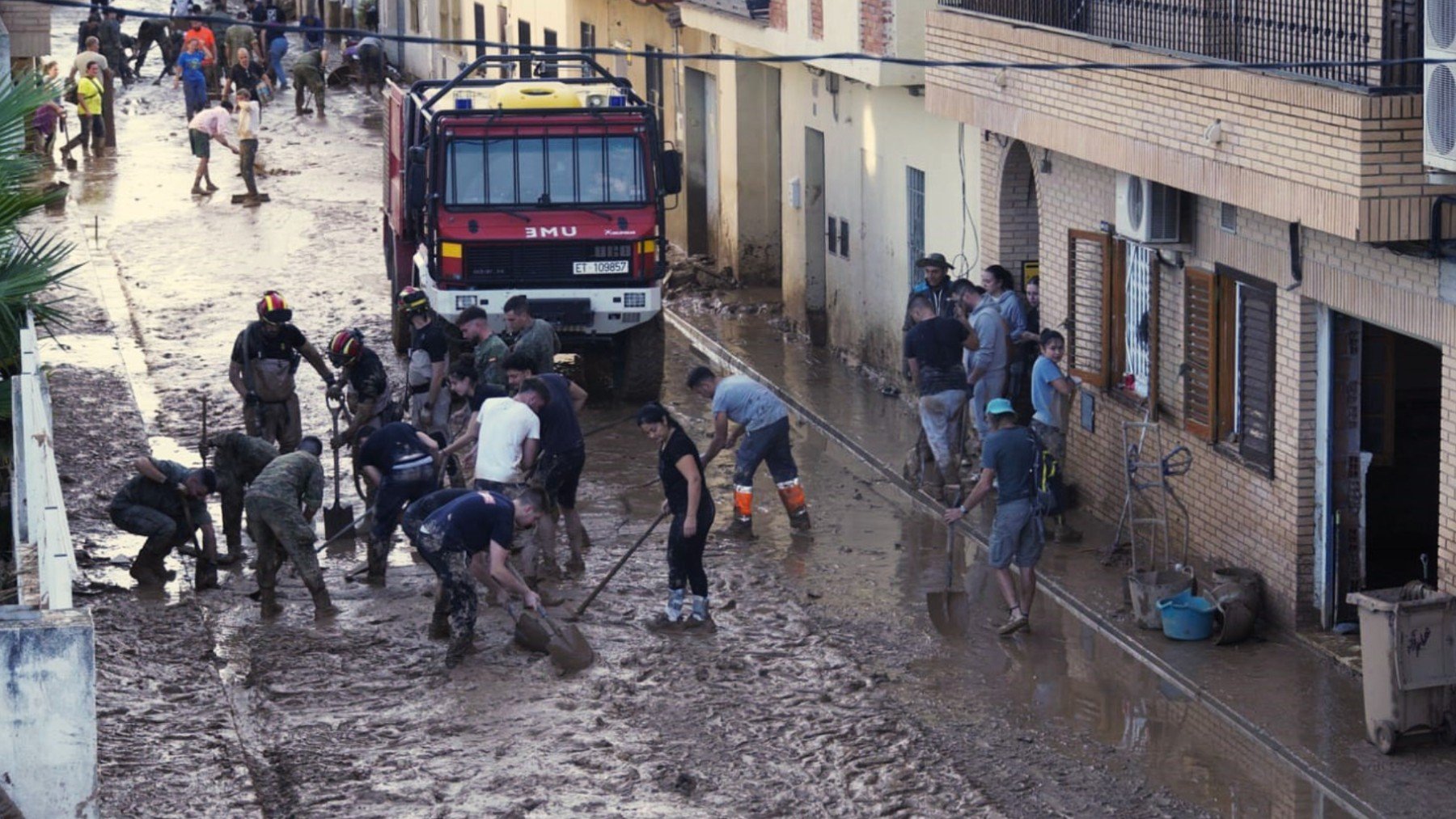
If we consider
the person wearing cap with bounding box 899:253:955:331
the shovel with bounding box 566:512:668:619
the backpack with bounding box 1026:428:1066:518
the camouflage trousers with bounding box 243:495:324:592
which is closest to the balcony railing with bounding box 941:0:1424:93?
the person wearing cap with bounding box 899:253:955:331

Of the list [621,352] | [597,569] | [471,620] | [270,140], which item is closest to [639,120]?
[621,352]

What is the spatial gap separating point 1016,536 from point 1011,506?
0.18 metres

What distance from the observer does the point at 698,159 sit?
28.6 m

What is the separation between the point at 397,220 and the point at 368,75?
24.8 meters

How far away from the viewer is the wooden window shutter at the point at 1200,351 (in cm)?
1393

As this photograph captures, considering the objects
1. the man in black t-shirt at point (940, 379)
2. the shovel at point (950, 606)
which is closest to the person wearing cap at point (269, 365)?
the man in black t-shirt at point (940, 379)

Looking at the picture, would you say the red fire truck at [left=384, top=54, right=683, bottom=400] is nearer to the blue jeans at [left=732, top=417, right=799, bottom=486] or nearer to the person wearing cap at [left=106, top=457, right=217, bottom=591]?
the blue jeans at [left=732, top=417, right=799, bottom=486]

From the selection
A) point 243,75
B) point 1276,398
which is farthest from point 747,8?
point 243,75

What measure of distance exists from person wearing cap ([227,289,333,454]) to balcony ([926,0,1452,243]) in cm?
534

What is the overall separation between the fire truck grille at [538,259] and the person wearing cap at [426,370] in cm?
238

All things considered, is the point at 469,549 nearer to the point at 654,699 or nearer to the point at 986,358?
the point at 654,699

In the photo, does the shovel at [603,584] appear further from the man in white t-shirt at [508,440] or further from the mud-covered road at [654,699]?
the man in white t-shirt at [508,440]

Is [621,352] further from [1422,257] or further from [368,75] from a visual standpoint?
[368,75]

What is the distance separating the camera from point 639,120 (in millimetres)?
19188
